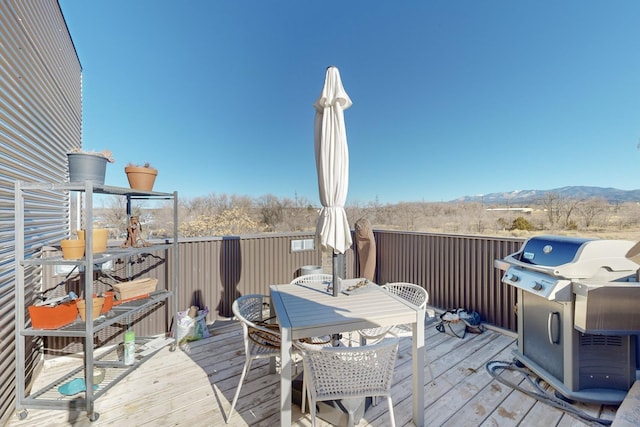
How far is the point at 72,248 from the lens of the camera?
1.88 m

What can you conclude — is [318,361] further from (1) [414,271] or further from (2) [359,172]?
(2) [359,172]

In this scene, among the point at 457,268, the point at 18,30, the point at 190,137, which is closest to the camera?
the point at 18,30

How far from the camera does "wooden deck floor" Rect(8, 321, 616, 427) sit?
5.72 feet

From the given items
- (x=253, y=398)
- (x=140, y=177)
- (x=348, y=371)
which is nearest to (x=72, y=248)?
(x=140, y=177)

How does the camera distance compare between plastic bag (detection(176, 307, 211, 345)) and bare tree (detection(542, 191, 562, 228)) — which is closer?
plastic bag (detection(176, 307, 211, 345))

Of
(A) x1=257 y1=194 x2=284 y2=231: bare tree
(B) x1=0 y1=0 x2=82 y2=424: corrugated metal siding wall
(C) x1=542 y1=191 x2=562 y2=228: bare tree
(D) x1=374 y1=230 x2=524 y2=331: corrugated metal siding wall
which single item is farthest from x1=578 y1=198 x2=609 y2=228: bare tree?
(B) x1=0 y1=0 x2=82 y2=424: corrugated metal siding wall

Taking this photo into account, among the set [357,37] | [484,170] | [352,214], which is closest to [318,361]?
[357,37]

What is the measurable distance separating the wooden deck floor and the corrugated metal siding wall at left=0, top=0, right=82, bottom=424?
0.69 m

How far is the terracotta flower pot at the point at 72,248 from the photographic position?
1864 millimetres

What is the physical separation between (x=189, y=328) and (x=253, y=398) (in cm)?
156

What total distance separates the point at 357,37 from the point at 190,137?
6.24m

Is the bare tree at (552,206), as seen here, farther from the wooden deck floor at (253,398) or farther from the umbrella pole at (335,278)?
the umbrella pole at (335,278)

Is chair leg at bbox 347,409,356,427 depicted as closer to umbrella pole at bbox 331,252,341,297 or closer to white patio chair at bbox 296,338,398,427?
white patio chair at bbox 296,338,398,427

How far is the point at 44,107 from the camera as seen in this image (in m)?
2.38
